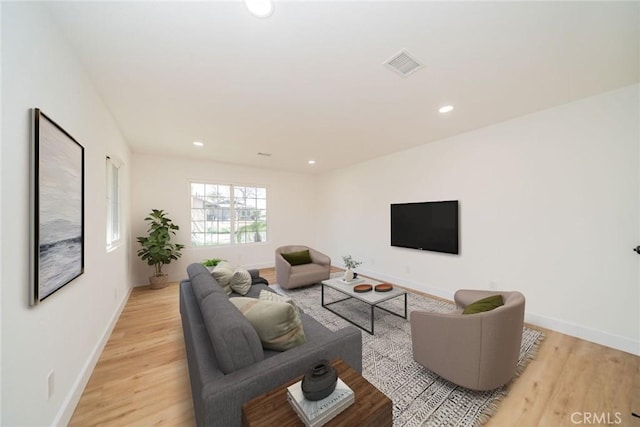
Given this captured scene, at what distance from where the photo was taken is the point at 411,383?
5.95 ft

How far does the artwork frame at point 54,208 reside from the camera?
117 cm

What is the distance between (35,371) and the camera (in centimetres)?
119

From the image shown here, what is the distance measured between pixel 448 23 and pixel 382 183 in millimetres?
3346

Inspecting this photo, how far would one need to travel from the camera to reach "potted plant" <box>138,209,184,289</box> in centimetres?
405

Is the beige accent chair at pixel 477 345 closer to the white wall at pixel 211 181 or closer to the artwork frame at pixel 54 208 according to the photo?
the artwork frame at pixel 54 208

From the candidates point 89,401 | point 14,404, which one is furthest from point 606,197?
point 89,401

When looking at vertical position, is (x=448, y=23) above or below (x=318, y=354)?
above

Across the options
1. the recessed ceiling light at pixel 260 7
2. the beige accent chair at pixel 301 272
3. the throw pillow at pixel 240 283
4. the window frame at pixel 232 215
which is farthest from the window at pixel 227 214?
the recessed ceiling light at pixel 260 7

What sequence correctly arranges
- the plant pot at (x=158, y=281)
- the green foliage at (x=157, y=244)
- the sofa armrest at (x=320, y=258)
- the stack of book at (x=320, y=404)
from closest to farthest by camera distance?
1. the stack of book at (x=320, y=404)
2. the green foliage at (x=157, y=244)
3. the plant pot at (x=158, y=281)
4. the sofa armrest at (x=320, y=258)

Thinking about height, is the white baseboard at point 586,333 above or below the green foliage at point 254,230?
below

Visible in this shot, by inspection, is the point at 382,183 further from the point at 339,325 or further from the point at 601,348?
the point at 601,348

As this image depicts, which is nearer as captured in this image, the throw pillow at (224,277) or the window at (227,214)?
the throw pillow at (224,277)

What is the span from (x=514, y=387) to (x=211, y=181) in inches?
223

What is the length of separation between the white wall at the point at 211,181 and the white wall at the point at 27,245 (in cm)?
266
